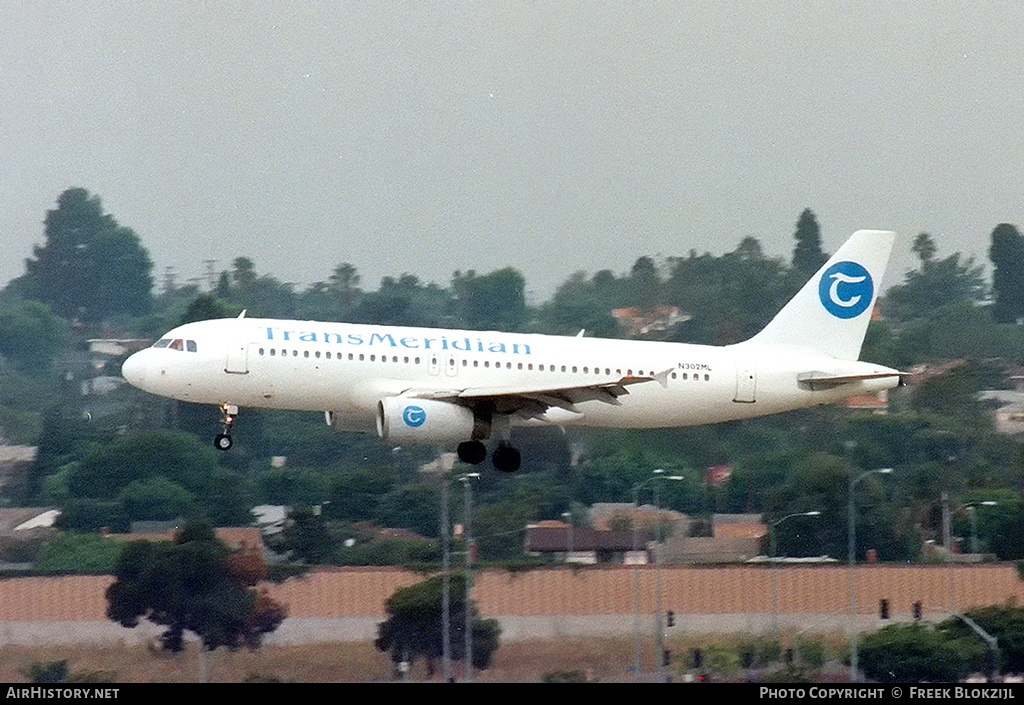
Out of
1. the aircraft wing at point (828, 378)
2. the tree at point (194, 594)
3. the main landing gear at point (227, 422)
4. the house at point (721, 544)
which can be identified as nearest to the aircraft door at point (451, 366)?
the main landing gear at point (227, 422)

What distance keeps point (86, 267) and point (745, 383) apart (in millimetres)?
106135

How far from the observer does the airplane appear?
43.6 metres

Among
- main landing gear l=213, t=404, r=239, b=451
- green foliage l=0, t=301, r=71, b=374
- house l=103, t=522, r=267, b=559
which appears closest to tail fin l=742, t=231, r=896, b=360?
main landing gear l=213, t=404, r=239, b=451

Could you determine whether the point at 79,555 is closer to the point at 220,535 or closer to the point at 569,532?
the point at 220,535

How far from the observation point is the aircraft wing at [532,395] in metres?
43.0

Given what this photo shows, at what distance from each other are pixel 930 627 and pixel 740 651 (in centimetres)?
537

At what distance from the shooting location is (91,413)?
9475 cm

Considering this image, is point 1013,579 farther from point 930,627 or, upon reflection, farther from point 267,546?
point 267,546

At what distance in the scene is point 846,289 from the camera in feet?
166

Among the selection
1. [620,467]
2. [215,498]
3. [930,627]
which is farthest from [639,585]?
[215,498]

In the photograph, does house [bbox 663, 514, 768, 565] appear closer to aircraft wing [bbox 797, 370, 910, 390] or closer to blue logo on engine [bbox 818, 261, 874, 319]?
aircraft wing [bbox 797, 370, 910, 390]

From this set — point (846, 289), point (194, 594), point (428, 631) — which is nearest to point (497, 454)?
point (428, 631)

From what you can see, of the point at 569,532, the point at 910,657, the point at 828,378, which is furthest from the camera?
the point at 569,532

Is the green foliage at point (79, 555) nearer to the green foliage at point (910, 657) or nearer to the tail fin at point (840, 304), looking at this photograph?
the tail fin at point (840, 304)
